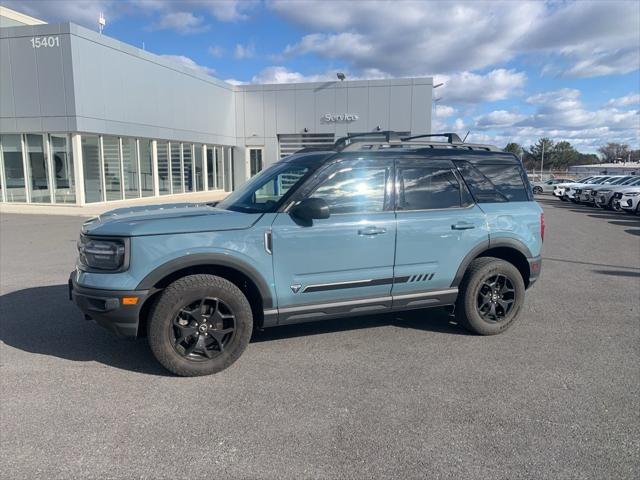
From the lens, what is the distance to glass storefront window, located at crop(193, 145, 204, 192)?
82.3 ft

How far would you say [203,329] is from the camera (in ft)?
12.6

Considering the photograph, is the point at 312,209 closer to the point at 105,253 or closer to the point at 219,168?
the point at 105,253

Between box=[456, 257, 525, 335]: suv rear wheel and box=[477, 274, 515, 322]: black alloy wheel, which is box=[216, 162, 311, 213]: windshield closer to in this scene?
box=[456, 257, 525, 335]: suv rear wheel

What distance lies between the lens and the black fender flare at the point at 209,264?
12.0ft

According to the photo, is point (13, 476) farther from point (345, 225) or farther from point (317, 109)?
point (317, 109)

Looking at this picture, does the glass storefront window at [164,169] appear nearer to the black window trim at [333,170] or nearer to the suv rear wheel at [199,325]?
the black window trim at [333,170]

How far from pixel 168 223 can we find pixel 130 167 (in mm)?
18054

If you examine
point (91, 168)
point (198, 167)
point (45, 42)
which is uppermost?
point (45, 42)

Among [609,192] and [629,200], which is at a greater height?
[609,192]

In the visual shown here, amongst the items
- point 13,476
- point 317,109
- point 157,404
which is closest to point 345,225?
point 157,404

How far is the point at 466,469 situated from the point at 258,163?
2787 centimetres

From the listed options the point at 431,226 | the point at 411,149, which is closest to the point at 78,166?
the point at 411,149

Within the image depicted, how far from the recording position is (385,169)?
4.38 m

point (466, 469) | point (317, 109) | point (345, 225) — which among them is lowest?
point (466, 469)
